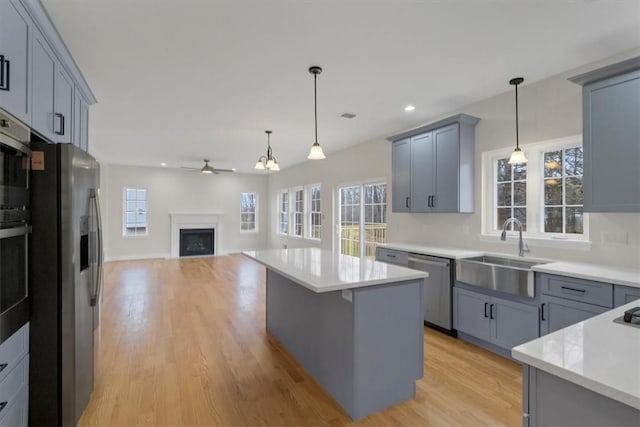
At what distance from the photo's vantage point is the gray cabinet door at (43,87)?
1834mm

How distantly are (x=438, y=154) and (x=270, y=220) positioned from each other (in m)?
7.06

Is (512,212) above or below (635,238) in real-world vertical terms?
above

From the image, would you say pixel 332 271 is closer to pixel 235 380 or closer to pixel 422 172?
pixel 235 380

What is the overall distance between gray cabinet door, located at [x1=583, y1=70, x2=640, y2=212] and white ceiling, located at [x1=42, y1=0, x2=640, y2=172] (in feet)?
1.39

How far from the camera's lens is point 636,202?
2.17 metres

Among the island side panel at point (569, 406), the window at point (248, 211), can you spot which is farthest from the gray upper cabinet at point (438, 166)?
the window at point (248, 211)

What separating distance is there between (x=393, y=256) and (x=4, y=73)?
12.3 ft

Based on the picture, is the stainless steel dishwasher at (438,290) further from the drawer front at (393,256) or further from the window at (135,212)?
the window at (135,212)

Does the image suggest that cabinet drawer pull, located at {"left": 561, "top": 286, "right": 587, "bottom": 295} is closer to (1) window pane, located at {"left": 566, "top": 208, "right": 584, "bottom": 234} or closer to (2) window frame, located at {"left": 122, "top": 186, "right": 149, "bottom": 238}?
(1) window pane, located at {"left": 566, "top": 208, "right": 584, "bottom": 234}

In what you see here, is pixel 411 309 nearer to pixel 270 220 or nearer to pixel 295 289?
pixel 295 289

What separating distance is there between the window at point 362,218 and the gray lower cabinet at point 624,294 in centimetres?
322

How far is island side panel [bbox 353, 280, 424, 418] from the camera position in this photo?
6.68 ft

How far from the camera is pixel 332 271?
2.29 metres

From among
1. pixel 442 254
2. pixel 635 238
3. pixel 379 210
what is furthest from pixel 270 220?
pixel 635 238
